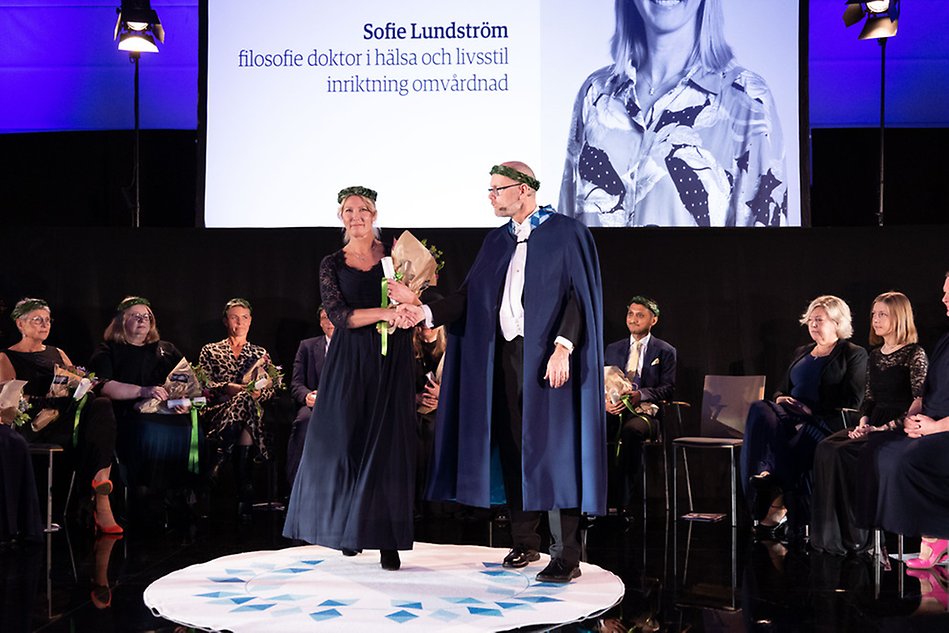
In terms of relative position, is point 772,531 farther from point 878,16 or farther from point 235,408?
point 878,16

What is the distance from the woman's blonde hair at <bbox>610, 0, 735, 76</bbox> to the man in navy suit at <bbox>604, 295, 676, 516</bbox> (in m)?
1.69

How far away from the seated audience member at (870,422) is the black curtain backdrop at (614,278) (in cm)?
170

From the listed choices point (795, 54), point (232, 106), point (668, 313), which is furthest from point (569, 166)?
point (232, 106)

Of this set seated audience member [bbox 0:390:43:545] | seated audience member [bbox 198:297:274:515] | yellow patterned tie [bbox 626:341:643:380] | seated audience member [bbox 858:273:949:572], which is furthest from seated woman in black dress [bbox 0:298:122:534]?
seated audience member [bbox 858:273:949:572]

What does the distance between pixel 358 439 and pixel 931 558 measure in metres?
2.70

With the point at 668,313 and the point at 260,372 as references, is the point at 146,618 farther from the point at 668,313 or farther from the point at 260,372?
the point at 668,313

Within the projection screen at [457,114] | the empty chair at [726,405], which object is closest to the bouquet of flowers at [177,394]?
the projection screen at [457,114]

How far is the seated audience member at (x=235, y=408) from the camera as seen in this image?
6.91 m

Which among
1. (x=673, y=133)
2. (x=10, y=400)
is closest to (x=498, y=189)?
(x=10, y=400)

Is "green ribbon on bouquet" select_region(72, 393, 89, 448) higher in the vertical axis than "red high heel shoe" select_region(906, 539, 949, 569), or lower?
higher

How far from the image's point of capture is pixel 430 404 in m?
7.00

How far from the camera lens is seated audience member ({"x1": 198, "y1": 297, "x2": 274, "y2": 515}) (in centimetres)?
691

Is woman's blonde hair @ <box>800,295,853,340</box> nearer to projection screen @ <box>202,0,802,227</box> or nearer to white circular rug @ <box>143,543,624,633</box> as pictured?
projection screen @ <box>202,0,802,227</box>

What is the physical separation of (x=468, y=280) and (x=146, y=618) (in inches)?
73.4
